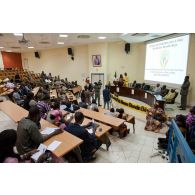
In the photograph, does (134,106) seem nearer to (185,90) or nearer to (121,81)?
(185,90)

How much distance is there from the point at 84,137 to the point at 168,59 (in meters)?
6.00

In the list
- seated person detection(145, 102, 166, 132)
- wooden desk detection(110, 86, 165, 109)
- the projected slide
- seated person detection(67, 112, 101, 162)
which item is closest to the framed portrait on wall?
wooden desk detection(110, 86, 165, 109)

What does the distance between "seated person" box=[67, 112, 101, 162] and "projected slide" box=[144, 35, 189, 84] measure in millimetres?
5543

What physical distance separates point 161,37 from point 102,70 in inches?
171

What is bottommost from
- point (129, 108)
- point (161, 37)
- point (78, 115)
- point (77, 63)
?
point (129, 108)

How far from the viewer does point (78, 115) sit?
276cm

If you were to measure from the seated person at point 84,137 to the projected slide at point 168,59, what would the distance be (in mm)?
5543

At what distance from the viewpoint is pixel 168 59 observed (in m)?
7.11

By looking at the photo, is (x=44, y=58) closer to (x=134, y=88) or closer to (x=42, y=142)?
(x=134, y=88)

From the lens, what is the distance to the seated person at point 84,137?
276 centimetres

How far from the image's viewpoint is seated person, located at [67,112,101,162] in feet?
9.07

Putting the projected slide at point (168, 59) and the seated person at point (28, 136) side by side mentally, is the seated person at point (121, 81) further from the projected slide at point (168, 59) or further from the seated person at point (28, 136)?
the seated person at point (28, 136)
